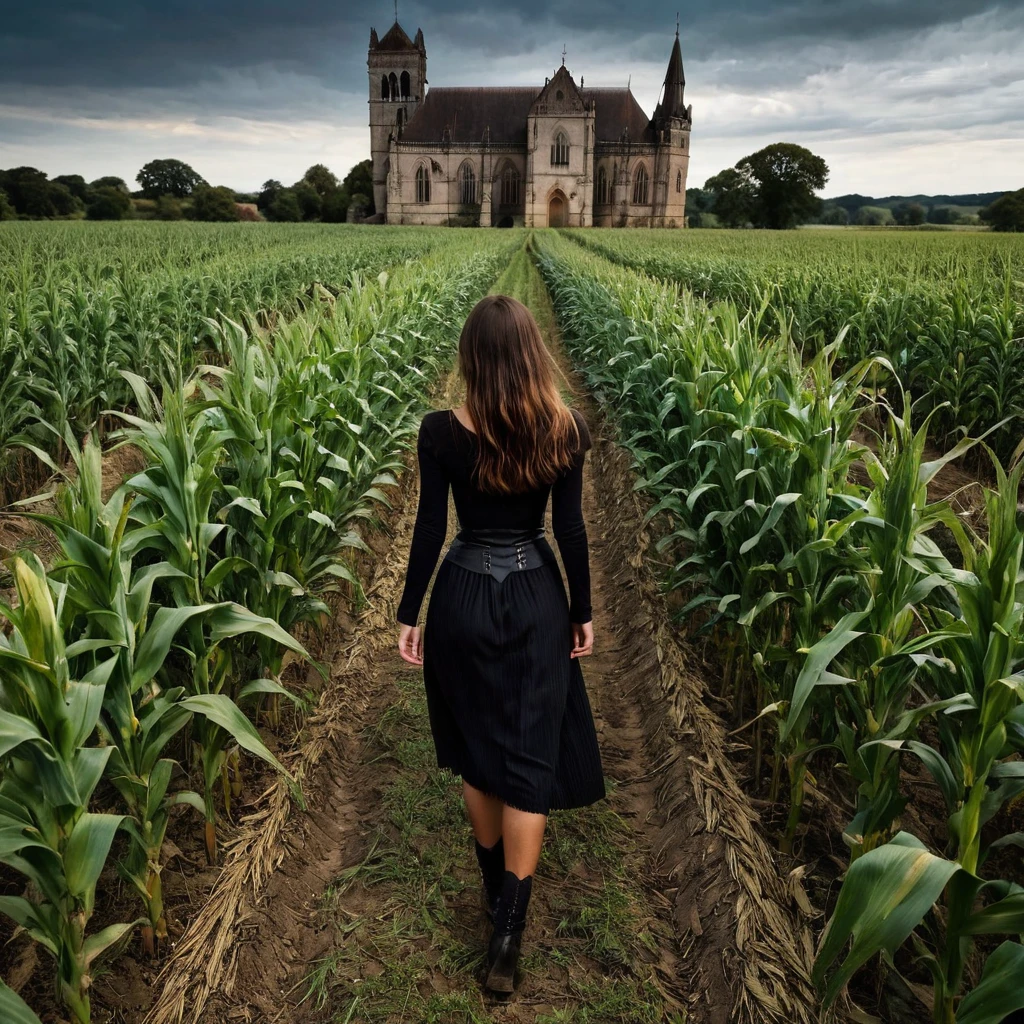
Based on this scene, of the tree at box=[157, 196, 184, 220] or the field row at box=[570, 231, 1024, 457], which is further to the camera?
the tree at box=[157, 196, 184, 220]

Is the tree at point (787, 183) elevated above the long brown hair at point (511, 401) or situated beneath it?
elevated above

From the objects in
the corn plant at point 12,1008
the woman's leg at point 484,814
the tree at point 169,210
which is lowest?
the woman's leg at point 484,814

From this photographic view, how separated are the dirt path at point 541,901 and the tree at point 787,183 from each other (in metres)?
79.6

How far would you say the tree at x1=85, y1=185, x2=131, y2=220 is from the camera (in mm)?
66188

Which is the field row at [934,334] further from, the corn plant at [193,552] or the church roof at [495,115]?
the church roof at [495,115]

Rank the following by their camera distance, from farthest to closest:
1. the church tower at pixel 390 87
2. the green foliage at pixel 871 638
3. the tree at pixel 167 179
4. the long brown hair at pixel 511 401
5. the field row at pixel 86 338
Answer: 1. the tree at pixel 167 179
2. the church tower at pixel 390 87
3. the field row at pixel 86 338
4. the long brown hair at pixel 511 401
5. the green foliage at pixel 871 638

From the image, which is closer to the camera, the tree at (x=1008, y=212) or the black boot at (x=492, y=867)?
the black boot at (x=492, y=867)

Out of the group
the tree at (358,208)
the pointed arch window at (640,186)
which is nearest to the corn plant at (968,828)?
the pointed arch window at (640,186)

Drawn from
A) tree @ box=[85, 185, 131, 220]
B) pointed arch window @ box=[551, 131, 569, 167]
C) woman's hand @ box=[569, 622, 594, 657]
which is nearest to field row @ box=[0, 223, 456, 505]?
woman's hand @ box=[569, 622, 594, 657]

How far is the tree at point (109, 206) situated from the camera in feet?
217

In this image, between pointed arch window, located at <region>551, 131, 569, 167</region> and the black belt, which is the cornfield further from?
pointed arch window, located at <region>551, 131, 569, 167</region>

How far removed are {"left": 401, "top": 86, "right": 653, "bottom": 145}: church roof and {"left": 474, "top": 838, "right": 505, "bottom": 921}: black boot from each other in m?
68.6

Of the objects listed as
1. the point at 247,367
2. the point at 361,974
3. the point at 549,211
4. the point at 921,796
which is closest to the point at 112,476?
the point at 247,367

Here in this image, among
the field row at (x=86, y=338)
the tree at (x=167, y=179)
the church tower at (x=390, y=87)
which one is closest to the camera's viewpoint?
the field row at (x=86, y=338)
